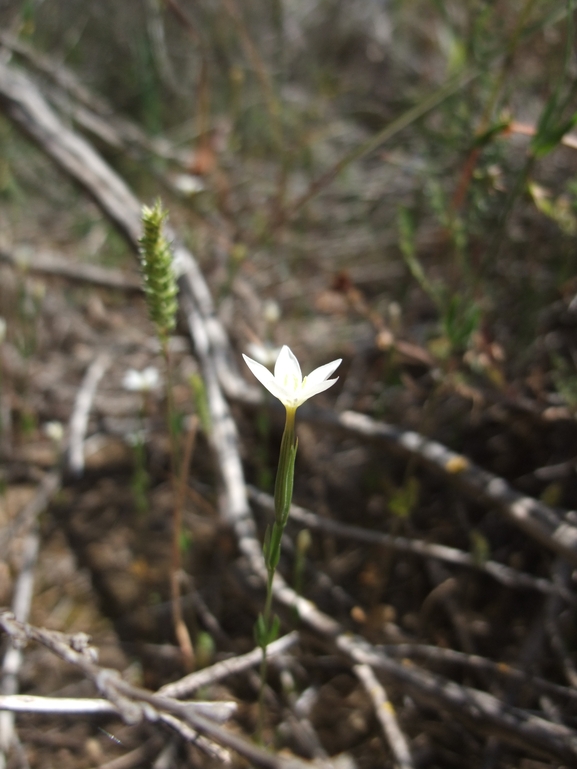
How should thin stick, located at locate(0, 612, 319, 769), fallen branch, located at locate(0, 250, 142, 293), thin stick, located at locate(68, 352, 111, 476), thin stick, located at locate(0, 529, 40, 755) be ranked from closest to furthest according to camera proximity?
thin stick, located at locate(0, 612, 319, 769)
thin stick, located at locate(0, 529, 40, 755)
thin stick, located at locate(68, 352, 111, 476)
fallen branch, located at locate(0, 250, 142, 293)

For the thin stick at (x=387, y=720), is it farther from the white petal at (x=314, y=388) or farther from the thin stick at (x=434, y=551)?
the white petal at (x=314, y=388)

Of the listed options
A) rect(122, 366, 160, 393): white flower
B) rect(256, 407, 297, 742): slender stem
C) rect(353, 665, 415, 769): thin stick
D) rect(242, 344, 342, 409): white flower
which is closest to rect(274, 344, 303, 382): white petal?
rect(242, 344, 342, 409): white flower

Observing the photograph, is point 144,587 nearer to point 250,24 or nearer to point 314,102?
point 314,102

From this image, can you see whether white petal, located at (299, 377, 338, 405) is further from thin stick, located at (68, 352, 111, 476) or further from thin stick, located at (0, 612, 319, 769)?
thin stick, located at (68, 352, 111, 476)

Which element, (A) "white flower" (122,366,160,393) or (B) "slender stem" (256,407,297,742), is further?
(A) "white flower" (122,366,160,393)

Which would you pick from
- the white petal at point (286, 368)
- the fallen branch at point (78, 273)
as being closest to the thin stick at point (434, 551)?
the white petal at point (286, 368)

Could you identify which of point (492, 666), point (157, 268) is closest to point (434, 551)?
point (492, 666)

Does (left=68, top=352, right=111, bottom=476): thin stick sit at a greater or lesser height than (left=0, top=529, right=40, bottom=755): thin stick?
greater
